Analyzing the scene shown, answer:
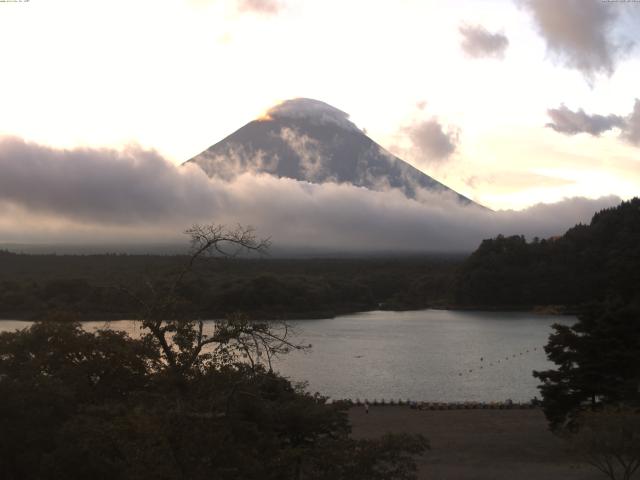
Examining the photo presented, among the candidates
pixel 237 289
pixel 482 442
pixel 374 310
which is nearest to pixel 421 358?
pixel 482 442

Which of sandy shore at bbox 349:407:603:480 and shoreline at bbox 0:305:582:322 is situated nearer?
sandy shore at bbox 349:407:603:480

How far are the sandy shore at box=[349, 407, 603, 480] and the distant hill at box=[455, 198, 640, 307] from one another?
38.7m

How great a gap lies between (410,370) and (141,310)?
20966 millimetres

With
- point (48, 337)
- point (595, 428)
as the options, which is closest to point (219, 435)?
point (48, 337)

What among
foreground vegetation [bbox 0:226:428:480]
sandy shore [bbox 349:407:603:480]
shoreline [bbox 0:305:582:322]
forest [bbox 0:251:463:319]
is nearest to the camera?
foreground vegetation [bbox 0:226:428:480]

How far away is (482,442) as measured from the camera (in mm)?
14461

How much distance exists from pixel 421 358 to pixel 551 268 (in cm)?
2977

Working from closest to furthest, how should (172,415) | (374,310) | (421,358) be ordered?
(172,415) < (421,358) < (374,310)

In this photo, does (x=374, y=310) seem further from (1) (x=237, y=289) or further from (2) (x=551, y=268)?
(2) (x=551, y=268)

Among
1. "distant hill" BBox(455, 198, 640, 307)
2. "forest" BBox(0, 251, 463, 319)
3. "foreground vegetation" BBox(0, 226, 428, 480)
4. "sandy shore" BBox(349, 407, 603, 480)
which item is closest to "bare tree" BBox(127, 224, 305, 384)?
"foreground vegetation" BBox(0, 226, 428, 480)

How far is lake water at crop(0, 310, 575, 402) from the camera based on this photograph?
2231 cm

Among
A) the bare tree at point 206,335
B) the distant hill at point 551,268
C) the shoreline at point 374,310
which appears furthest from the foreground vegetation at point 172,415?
the distant hill at point 551,268

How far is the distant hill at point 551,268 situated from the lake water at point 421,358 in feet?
28.4

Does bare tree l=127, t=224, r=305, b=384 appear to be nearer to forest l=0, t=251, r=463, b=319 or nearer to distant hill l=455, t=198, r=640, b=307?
forest l=0, t=251, r=463, b=319
